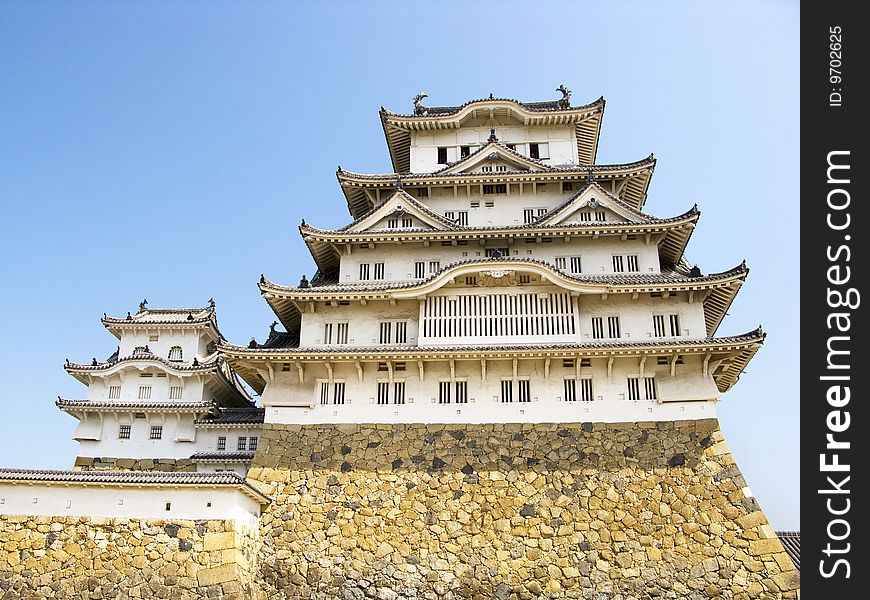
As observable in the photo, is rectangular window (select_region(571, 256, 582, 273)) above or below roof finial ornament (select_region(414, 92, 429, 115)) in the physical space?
below

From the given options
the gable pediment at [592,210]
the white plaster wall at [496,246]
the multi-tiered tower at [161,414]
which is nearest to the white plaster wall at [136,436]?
the multi-tiered tower at [161,414]

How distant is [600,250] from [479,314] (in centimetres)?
522

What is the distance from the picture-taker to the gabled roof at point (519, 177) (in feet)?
86.9

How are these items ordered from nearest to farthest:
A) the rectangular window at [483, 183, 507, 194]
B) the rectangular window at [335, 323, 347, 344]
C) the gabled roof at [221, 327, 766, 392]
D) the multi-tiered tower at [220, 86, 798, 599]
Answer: the multi-tiered tower at [220, 86, 798, 599]
the gabled roof at [221, 327, 766, 392]
the rectangular window at [335, 323, 347, 344]
the rectangular window at [483, 183, 507, 194]

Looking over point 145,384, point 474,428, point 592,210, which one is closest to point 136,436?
point 145,384

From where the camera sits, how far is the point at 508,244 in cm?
2542

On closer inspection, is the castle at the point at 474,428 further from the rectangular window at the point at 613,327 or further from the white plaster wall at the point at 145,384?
the white plaster wall at the point at 145,384

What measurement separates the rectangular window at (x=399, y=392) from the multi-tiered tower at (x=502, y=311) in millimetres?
32

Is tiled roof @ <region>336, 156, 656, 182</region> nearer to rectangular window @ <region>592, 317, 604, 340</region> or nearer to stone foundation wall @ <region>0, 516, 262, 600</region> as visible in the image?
rectangular window @ <region>592, 317, 604, 340</region>

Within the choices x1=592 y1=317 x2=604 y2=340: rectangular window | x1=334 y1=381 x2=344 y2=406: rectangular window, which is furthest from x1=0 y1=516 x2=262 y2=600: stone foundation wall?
x1=592 y1=317 x2=604 y2=340: rectangular window

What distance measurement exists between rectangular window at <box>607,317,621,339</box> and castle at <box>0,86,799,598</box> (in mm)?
53

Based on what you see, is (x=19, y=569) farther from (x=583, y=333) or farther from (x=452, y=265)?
(x=583, y=333)

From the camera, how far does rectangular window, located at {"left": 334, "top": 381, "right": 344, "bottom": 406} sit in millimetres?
22516

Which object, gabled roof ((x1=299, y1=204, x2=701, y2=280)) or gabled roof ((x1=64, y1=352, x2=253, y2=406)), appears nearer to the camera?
gabled roof ((x1=299, y1=204, x2=701, y2=280))
